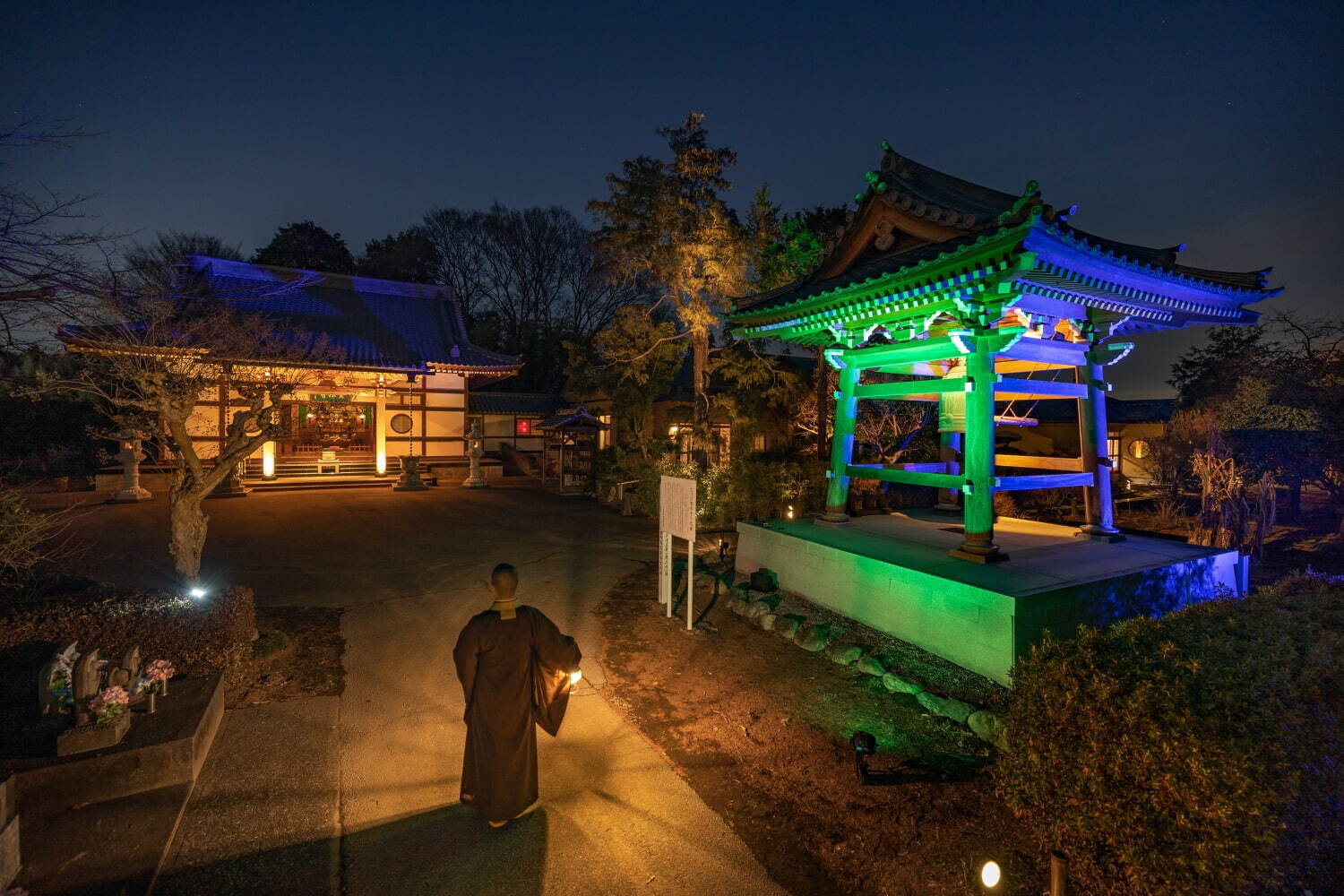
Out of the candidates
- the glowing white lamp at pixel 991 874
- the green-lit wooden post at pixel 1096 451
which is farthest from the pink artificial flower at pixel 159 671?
the green-lit wooden post at pixel 1096 451

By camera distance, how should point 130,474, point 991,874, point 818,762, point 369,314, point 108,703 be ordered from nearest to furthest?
point 991,874 < point 108,703 < point 818,762 < point 130,474 < point 369,314

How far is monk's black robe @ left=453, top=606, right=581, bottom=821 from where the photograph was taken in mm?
3572

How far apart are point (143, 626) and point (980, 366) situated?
8369 millimetres

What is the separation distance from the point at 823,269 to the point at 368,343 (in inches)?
720

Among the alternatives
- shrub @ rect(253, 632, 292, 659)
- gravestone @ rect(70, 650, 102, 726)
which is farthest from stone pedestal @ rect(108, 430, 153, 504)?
gravestone @ rect(70, 650, 102, 726)

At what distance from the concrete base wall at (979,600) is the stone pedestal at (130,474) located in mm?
18448

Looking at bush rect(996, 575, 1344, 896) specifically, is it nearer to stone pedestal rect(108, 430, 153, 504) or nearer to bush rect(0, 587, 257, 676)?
bush rect(0, 587, 257, 676)

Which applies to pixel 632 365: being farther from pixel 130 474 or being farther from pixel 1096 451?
pixel 130 474

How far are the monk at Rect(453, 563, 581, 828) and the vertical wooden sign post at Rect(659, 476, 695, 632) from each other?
3.10m

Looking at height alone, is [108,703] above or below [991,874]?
above

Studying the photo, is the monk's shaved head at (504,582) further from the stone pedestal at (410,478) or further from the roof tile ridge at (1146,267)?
the stone pedestal at (410,478)

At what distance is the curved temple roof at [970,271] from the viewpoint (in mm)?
5480

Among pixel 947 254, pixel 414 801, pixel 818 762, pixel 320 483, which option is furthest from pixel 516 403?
pixel 818 762

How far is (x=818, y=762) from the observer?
4277mm
